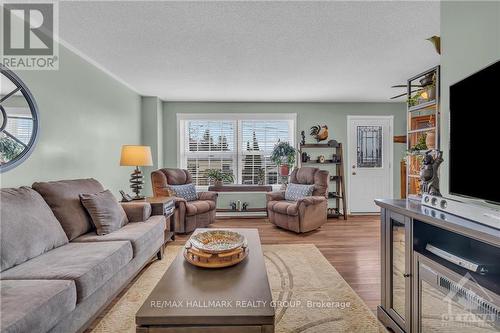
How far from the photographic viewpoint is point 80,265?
162 centimetres

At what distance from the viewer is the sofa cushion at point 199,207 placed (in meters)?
3.86

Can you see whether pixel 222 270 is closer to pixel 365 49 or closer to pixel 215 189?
pixel 365 49

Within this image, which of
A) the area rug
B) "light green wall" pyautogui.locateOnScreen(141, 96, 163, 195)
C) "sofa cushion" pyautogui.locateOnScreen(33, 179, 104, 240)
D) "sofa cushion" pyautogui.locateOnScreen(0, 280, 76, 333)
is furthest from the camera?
"light green wall" pyautogui.locateOnScreen(141, 96, 163, 195)

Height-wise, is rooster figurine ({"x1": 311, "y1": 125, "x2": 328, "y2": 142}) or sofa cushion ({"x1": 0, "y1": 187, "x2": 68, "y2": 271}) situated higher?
rooster figurine ({"x1": 311, "y1": 125, "x2": 328, "y2": 142})

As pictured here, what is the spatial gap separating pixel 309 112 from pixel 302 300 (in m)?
3.99

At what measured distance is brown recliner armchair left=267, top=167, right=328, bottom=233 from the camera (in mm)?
3914

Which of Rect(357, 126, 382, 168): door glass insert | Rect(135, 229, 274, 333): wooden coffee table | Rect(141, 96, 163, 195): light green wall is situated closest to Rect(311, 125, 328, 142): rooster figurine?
Rect(357, 126, 382, 168): door glass insert

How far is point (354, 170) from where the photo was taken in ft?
17.7

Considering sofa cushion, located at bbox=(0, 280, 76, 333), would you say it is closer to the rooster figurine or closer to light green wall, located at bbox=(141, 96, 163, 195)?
light green wall, located at bbox=(141, 96, 163, 195)

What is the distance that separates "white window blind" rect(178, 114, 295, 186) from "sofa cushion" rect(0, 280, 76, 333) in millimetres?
3990

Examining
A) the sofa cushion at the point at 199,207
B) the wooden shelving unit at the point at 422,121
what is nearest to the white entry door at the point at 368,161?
the wooden shelving unit at the point at 422,121

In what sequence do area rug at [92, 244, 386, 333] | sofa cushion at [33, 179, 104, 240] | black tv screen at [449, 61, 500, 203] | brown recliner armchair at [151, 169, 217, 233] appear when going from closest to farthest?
black tv screen at [449, 61, 500, 203]
area rug at [92, 244, 386, 333]
sofa cushion at [33, 179, 104, 240]
brown recliner armchair at [151, 169, 217, 233]

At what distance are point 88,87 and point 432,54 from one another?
4.08m

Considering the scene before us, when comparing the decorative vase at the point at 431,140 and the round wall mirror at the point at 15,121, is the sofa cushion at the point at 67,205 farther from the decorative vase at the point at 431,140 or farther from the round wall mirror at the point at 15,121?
the decorative vase at the point at 431,140
